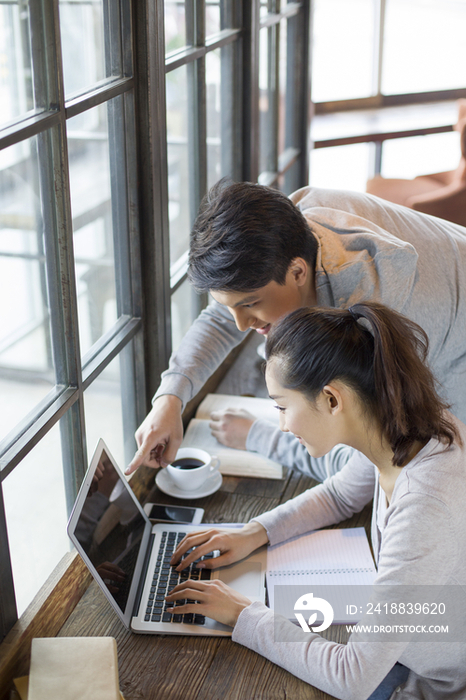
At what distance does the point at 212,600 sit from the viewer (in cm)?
114

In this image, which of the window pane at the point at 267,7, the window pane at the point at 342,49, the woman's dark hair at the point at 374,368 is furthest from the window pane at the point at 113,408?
the window pane at the point at 342,49

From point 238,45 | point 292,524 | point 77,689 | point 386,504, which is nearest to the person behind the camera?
point 77,689

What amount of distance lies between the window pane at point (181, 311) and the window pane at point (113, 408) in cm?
30

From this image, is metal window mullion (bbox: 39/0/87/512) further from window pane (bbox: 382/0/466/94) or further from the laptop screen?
window pane (bbox: 382/0/466/94)

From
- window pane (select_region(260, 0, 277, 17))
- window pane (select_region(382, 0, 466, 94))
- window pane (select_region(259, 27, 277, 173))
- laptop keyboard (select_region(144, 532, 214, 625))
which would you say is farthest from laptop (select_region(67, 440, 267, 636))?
window pane (select_region(382, 0, 466, 94))

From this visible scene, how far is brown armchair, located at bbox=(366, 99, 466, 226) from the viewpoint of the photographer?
3562 millimetres

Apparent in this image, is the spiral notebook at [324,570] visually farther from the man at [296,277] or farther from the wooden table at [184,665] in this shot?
the man at [296,277]

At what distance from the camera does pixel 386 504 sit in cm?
115

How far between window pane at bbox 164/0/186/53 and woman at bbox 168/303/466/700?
2.46 ft

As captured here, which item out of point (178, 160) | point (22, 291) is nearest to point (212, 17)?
point (178, 160)

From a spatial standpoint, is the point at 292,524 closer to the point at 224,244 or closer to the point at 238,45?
the point at 224,244

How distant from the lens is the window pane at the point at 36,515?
3.58ft

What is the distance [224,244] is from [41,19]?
444 mm

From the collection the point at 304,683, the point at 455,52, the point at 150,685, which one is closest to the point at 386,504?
the point at 304,683
